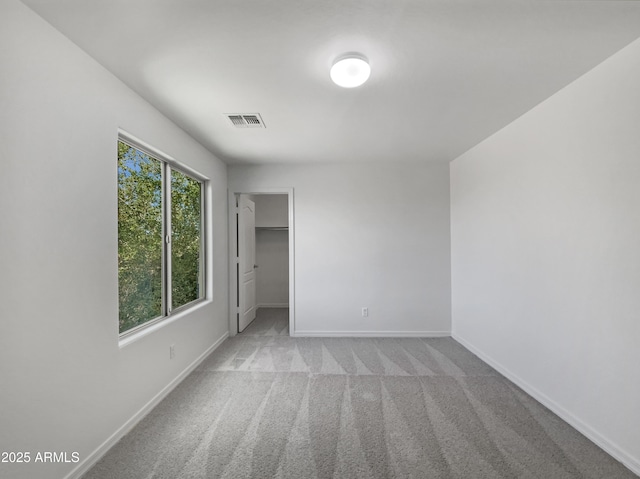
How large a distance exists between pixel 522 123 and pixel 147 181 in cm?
344

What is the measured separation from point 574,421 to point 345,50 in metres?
3.03

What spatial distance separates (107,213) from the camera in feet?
6.52

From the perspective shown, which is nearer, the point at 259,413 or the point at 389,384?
the point at 259,413

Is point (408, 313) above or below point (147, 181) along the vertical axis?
below

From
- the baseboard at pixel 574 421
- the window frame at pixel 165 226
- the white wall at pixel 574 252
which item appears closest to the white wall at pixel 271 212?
the window frame at pixel 165 226

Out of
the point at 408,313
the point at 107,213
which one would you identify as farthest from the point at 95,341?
the point at 408,313

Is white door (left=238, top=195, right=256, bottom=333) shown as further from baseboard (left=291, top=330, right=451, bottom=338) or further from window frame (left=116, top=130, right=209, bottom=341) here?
window frame (left=116, top=130, right=209, bottom=341)

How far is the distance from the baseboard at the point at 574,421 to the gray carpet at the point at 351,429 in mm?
49

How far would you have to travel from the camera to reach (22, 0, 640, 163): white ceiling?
1.49 meters

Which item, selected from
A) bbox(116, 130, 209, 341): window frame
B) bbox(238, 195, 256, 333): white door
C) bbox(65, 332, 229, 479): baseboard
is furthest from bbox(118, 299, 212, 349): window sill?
bbox(238, 195, 256, 333): white door

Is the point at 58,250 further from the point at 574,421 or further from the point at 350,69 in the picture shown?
the point at 574,421

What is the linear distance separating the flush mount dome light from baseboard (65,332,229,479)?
280cm

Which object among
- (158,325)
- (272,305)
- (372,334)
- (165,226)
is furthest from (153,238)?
(272,305)

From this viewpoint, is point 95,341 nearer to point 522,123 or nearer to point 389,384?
point 389,384
